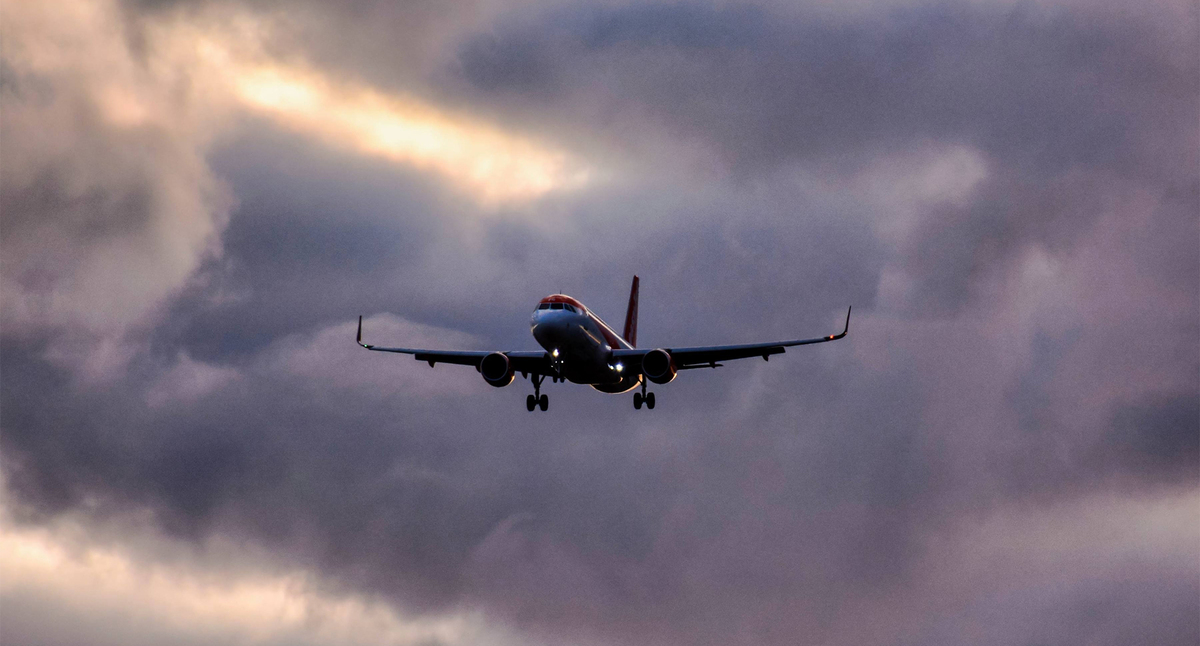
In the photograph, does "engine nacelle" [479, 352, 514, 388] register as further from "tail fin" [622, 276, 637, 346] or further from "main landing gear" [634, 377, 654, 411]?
"tail fin" [622, 276, 637, 346]

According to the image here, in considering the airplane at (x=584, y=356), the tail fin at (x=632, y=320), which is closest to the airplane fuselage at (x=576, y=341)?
the airplane at (x=584, y=356)

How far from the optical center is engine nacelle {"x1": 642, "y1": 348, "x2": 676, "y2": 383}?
87.1 meters

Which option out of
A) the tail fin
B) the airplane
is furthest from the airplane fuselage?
the tail fin

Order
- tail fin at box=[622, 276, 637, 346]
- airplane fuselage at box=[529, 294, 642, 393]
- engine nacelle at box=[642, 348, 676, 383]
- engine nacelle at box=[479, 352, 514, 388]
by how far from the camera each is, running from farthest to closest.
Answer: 1. tail fin at box=[622, 276, 637, 346]
2. engine nacelle at box=[479, 352, 514, 388]
3. engine nacelle at box=[642, 348, 676, 383]
4. airplane fuselage at box=[529, 294, 642, 393]

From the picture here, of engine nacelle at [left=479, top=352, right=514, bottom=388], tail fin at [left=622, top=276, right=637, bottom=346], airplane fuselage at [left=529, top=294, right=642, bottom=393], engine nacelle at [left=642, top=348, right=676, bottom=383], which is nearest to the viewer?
airplane fuselage at [left=529, top=294, right=642, bottom=393]

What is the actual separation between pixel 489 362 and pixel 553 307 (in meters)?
9.23

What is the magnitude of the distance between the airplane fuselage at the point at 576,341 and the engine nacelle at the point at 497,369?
345 centimetres

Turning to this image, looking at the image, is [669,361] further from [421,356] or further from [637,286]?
[637,286]

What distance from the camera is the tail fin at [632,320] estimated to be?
11525 centimetres

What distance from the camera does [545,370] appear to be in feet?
299

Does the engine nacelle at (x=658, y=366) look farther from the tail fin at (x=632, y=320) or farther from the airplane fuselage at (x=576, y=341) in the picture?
the tail fin at (x=632, y=320)

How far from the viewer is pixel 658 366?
87312mm

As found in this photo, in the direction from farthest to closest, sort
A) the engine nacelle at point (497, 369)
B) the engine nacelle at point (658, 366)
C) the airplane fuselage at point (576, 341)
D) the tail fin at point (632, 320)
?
1. the tail fin at point (632, 320)
2. the engine nacelle at point (497, 369)
3. the engine nacelle at point (658, 366)
4. the airplane fuselage at point (576, 341)

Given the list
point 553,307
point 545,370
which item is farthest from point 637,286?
point 553,307
